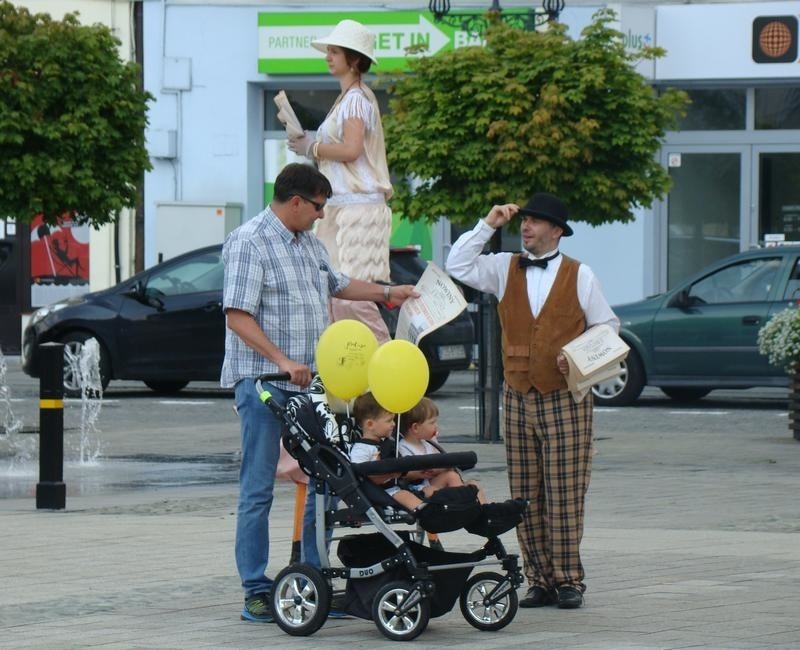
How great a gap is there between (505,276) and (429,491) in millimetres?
1245

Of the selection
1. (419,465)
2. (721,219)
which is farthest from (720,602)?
(721,219)

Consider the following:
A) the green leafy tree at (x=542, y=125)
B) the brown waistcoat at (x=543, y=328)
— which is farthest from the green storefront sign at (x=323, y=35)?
the brown waistcoat at (x=543, y=328)

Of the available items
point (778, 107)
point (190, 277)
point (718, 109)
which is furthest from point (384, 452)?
point (718, 109)

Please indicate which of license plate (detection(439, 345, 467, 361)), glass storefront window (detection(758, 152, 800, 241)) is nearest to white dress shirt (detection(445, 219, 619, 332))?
license plate (detection(439, 345, 467, 361))

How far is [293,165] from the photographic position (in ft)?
26.2

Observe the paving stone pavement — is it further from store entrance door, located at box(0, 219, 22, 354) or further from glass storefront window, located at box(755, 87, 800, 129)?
store entrance door, located at box(0, 219, 22, 354)

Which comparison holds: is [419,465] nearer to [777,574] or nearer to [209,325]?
[777,574]

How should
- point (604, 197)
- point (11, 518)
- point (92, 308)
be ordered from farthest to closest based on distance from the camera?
point (92, 308) < point (604, 197) < point (11, 518)

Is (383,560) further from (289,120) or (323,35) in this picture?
(323,35)

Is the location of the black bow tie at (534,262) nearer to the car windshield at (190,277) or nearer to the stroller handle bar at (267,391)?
the stroller handle bar at (267,391)

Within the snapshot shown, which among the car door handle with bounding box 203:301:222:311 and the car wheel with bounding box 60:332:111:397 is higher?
the car door handle with bounding box 203:301:222:311

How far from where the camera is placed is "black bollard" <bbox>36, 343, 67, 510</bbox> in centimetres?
1179

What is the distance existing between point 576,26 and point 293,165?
2031 cm

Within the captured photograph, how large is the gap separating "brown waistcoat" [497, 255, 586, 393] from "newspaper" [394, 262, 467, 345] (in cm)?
30
